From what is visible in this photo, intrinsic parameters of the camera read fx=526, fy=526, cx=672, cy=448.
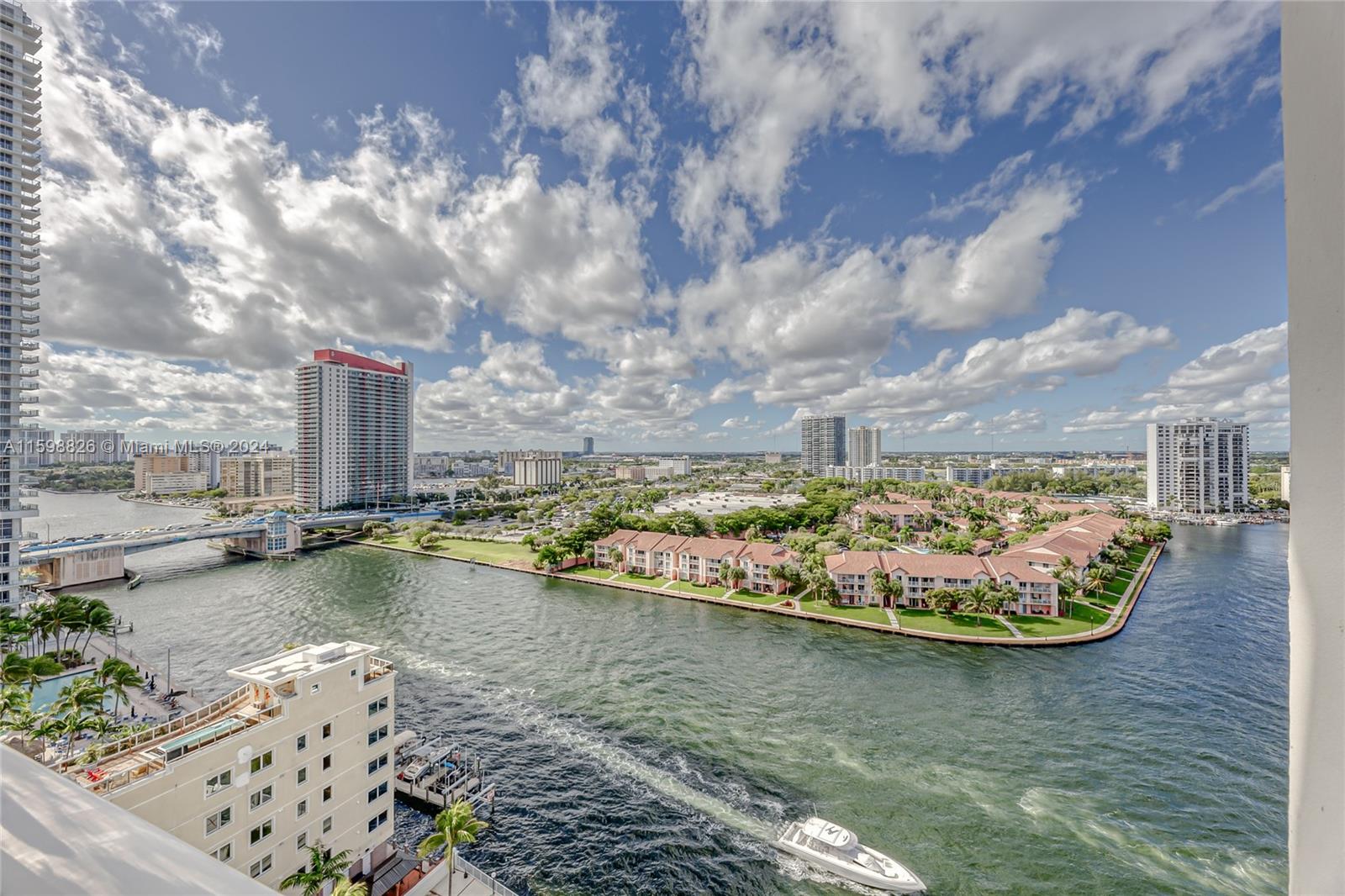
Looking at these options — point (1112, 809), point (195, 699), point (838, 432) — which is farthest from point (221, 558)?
point (838, 432)

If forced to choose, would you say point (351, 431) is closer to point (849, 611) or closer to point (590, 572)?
point (590, 572)

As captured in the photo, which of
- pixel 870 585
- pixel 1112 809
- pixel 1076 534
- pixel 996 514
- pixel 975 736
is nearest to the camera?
pixel 1112 809

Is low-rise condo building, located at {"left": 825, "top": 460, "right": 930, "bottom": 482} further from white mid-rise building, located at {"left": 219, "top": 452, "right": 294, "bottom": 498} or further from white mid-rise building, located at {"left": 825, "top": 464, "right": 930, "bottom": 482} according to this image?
white mid-rise building, located at {"left": 219, "top": 452, "right": 294, "bottom": 498}

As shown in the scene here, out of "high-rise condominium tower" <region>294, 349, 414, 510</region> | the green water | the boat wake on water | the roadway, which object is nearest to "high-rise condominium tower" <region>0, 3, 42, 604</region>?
the roadway

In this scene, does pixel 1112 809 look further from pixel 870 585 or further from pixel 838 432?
pixel 838 432

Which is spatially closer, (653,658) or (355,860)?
(355,860)

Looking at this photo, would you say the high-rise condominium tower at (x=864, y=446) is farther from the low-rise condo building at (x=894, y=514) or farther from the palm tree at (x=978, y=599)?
the palm tree at (x=978, y=599)

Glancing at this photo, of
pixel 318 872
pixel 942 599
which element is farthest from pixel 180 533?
pixel 942 599
